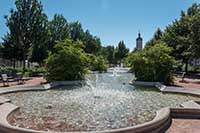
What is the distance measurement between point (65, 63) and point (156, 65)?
6.49 m

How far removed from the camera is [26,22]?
27.9 metres

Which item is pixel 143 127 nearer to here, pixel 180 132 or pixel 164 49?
pixel 180 132

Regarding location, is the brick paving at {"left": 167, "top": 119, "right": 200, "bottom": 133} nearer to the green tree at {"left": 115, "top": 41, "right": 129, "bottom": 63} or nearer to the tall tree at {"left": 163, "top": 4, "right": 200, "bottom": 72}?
the tall tree at {"left": 163, "top": 4, "right": 200, "bottom": 72}

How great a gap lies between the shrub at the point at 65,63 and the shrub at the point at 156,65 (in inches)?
174

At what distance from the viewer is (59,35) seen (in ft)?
135

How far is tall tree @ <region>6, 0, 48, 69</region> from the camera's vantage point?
1089 inches

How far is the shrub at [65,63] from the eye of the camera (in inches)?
766

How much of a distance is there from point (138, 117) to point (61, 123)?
7.90 ft

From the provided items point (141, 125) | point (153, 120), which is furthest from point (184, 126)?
point (141, 125)

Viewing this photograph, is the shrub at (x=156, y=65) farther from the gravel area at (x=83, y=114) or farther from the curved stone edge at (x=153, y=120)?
the curved stone edge at (x=153, y=120)

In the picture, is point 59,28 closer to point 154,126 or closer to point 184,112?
point 184,112

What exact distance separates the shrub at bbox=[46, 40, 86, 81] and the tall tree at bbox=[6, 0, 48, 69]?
9.33m

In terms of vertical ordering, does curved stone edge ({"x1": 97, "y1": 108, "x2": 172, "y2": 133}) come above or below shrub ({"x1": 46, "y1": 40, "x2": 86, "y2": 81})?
below

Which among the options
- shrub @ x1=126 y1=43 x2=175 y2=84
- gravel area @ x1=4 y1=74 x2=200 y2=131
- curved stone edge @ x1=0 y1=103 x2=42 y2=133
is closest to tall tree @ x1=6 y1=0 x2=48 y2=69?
shrub @ x1=126 y1=43 x2=175 y2=84
